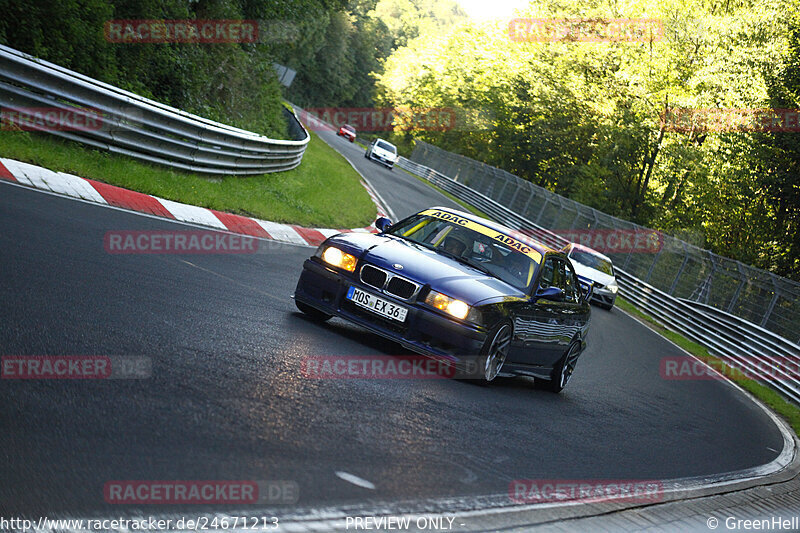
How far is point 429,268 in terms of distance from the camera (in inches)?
303

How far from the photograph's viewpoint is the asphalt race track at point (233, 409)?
3.88m

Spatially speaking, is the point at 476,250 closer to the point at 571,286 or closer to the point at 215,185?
the point at 571,286

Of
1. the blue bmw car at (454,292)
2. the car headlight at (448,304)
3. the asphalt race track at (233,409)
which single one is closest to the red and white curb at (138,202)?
the asphalt race track at (233,409)

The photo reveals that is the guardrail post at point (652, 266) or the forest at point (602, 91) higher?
the forest at point (602, 91)

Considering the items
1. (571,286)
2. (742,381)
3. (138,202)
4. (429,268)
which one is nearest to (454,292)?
(429,268)

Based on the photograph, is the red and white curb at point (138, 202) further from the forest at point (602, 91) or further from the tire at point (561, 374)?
the tire at point (561, 374)

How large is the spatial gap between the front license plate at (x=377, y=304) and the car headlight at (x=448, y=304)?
0.79 ft

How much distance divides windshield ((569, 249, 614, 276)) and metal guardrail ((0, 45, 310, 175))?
38.0ft

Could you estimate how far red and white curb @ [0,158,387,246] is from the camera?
1066 centimetres

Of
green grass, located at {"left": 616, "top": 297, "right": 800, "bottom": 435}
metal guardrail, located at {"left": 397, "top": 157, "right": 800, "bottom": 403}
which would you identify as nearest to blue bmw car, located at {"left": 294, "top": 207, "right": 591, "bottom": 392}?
green grass, located at {"left": 616, "top": 297, "right": 800, "bottom": 435}

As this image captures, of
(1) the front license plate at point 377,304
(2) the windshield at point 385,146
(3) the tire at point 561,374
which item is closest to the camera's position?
(1) the front license plate at point 377,304

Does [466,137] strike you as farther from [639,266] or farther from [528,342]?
[528,342]

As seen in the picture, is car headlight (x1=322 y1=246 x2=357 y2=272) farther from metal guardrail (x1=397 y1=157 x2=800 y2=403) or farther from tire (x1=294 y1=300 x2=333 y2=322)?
metal guardrail (x1=397 y1=157 x2=800 y2=403)

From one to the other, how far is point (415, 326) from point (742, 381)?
1309 centimetres
